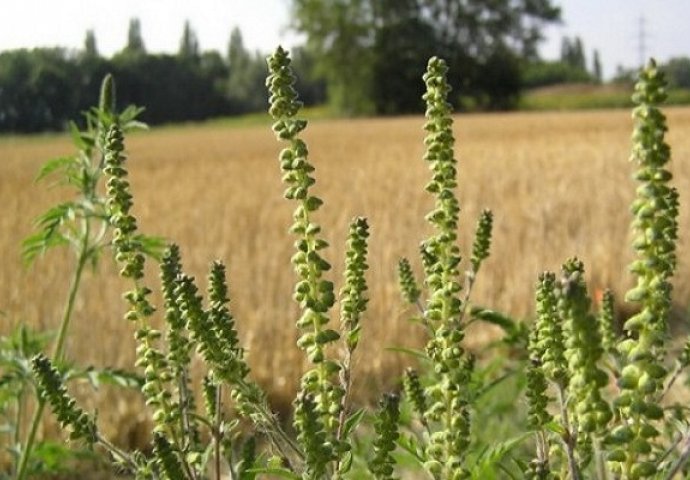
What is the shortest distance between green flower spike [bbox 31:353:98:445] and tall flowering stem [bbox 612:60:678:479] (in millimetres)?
613

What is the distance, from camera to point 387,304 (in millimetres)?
6820

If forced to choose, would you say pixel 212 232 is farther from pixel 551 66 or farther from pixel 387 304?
pixel 551 66

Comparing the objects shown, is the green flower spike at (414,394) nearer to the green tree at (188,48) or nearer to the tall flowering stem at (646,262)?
the tall flowering stem at (646,262)

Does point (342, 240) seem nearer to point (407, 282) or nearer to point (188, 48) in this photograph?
point (407, 282)

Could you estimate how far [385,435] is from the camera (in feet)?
3.29

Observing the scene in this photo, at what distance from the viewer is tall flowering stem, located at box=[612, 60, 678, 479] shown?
2.38 ft

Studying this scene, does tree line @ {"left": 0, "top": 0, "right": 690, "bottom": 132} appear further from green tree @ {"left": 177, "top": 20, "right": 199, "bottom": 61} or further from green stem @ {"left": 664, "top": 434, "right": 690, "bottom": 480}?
green stem @ {"left": 664, "top": 434, "right": 690, "bottom": 480}

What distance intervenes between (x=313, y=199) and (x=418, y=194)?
12.0m

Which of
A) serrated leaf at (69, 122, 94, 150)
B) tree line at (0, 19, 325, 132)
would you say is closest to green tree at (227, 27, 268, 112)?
tree line at (0, 19, 325, 132)

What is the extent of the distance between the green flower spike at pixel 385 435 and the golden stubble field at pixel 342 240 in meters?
0.62

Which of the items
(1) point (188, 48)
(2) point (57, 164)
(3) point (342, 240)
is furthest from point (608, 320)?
(1) point (188, 48)

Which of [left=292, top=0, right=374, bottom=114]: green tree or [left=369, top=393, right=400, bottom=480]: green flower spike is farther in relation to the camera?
[left=292, top=0, right=374, bottom=114]: green tree

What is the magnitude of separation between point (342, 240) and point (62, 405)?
7.83 m

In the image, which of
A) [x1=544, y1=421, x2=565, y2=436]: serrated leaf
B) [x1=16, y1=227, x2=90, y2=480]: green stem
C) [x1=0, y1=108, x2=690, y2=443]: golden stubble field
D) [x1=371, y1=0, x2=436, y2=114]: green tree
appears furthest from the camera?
[x1=371, y1=0, x2=436, y2=114]: green tree
